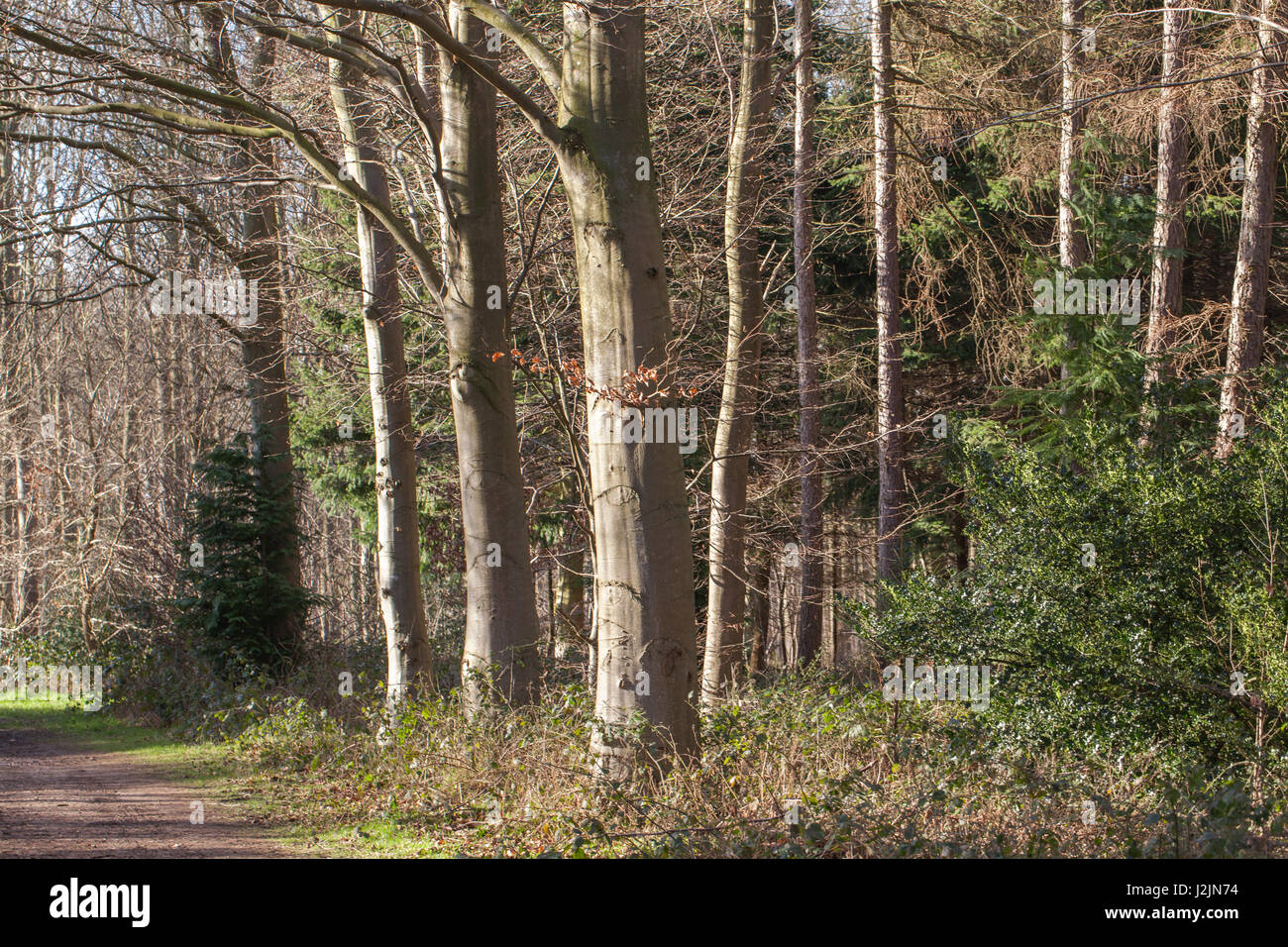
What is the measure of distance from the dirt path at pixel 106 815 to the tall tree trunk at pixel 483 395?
2.49 m

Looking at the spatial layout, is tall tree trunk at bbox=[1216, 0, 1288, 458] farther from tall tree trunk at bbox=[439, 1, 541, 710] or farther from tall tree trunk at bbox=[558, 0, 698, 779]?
tall tree trunk at bbox=[558, 0, 698, 779]

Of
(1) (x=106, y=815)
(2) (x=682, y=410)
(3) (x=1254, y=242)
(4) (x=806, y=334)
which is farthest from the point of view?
(4) (x=806, y=334)

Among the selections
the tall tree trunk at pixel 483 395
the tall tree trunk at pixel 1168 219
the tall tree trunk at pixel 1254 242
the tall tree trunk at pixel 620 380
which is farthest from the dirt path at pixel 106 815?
the tall tree trunk at pixel 1168 219

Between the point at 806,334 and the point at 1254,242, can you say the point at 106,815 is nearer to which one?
the point at 806,334

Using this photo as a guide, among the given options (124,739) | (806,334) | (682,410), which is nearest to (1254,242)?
(806,334)

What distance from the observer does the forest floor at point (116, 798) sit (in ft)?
26.4

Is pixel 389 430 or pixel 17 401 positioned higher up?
pixel 17 401

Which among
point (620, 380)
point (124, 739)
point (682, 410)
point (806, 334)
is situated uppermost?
point (806, 334)

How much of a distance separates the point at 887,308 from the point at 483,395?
27.2ft

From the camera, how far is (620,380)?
713 centimetres

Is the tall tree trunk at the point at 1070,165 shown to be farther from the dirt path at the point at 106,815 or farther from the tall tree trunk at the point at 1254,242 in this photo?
the dirt path at the point at 106,815

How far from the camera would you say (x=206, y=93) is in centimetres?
921
